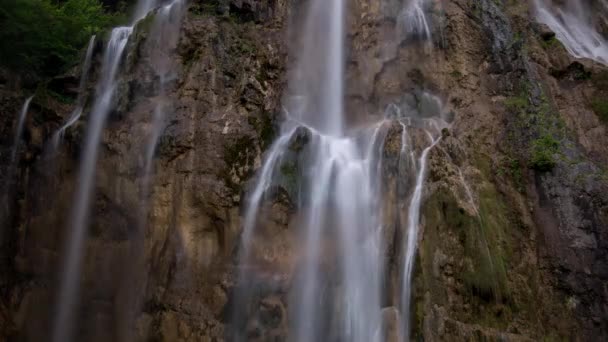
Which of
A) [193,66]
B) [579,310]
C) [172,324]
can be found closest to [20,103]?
[193,66]

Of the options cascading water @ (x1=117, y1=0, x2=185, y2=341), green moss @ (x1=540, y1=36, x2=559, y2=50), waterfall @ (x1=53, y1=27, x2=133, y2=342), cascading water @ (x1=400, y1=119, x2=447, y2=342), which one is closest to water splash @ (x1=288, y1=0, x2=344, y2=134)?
cascading water @ (x1=400, y1=119, x2=447, y2=342)

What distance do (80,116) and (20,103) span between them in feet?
6.79

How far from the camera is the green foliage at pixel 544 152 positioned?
1175cm

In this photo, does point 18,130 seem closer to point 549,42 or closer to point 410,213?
point 410,213

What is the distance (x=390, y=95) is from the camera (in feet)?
46.0

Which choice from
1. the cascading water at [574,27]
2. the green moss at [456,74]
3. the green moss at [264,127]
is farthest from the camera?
the cascading water at [574,27]

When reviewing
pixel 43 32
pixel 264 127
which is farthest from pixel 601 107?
pixel 43 32

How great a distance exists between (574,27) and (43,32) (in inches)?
735

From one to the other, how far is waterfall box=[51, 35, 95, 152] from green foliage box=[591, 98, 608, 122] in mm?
14395

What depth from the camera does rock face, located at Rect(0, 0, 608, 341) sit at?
10047mm

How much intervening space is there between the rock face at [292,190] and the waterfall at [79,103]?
362 mm

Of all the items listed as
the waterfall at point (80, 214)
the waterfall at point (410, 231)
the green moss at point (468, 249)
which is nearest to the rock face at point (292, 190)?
the green moss at point (468, 249)

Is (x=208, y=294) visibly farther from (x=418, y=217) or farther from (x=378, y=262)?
(x=418, y=217)

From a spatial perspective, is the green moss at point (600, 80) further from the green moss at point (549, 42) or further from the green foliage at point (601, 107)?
the green moss at point (549, 42)
